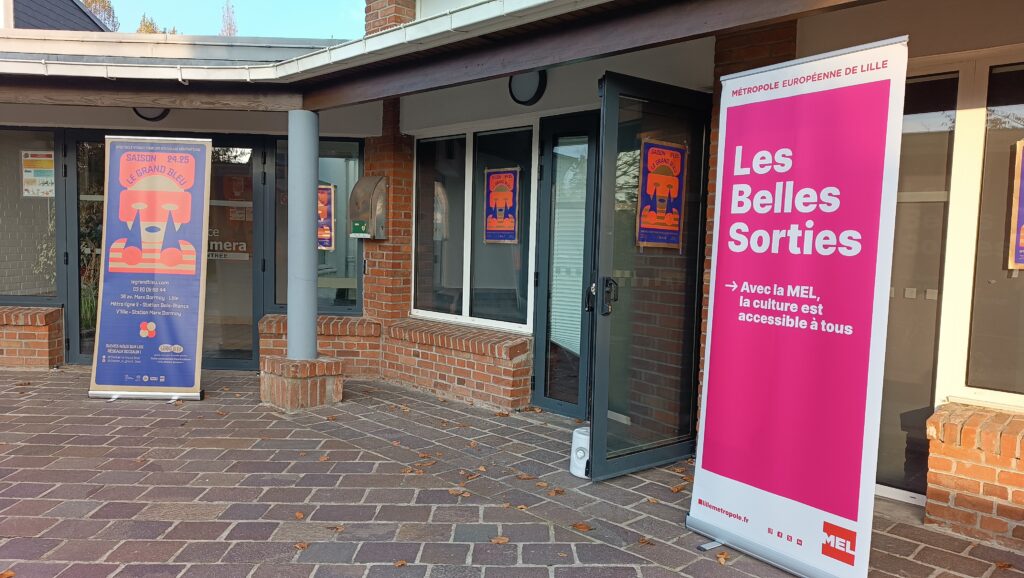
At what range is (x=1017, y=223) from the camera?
3.22 metres

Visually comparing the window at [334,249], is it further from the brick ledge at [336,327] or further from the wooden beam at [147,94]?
the wooden beam at [147,94]

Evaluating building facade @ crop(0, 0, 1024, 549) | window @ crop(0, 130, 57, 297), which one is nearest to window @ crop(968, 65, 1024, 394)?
building facade @ crop(0, 0, 1024, 549)

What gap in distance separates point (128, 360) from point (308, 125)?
8.17ft

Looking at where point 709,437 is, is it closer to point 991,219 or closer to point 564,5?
point 991,219

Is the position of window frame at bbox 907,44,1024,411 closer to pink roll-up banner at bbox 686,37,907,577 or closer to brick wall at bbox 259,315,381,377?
pink roll-up banner at bbox 686,37,907,577

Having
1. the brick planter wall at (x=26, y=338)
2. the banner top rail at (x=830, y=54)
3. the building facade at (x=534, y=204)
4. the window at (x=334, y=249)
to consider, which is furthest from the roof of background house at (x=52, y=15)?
the banner top rail at (x=830, y=54)

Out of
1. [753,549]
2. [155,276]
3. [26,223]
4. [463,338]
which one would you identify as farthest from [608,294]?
[26,223]

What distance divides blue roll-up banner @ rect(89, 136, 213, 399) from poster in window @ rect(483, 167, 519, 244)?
93.1 inches

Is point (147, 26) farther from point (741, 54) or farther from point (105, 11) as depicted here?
point (741, 54)

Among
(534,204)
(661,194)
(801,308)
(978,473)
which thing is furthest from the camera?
(534,204)

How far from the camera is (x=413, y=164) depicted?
6609 mm

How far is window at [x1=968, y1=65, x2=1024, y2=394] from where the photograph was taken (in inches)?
128

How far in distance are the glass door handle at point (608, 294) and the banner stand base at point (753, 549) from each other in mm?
1156

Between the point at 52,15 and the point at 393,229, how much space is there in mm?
7354
